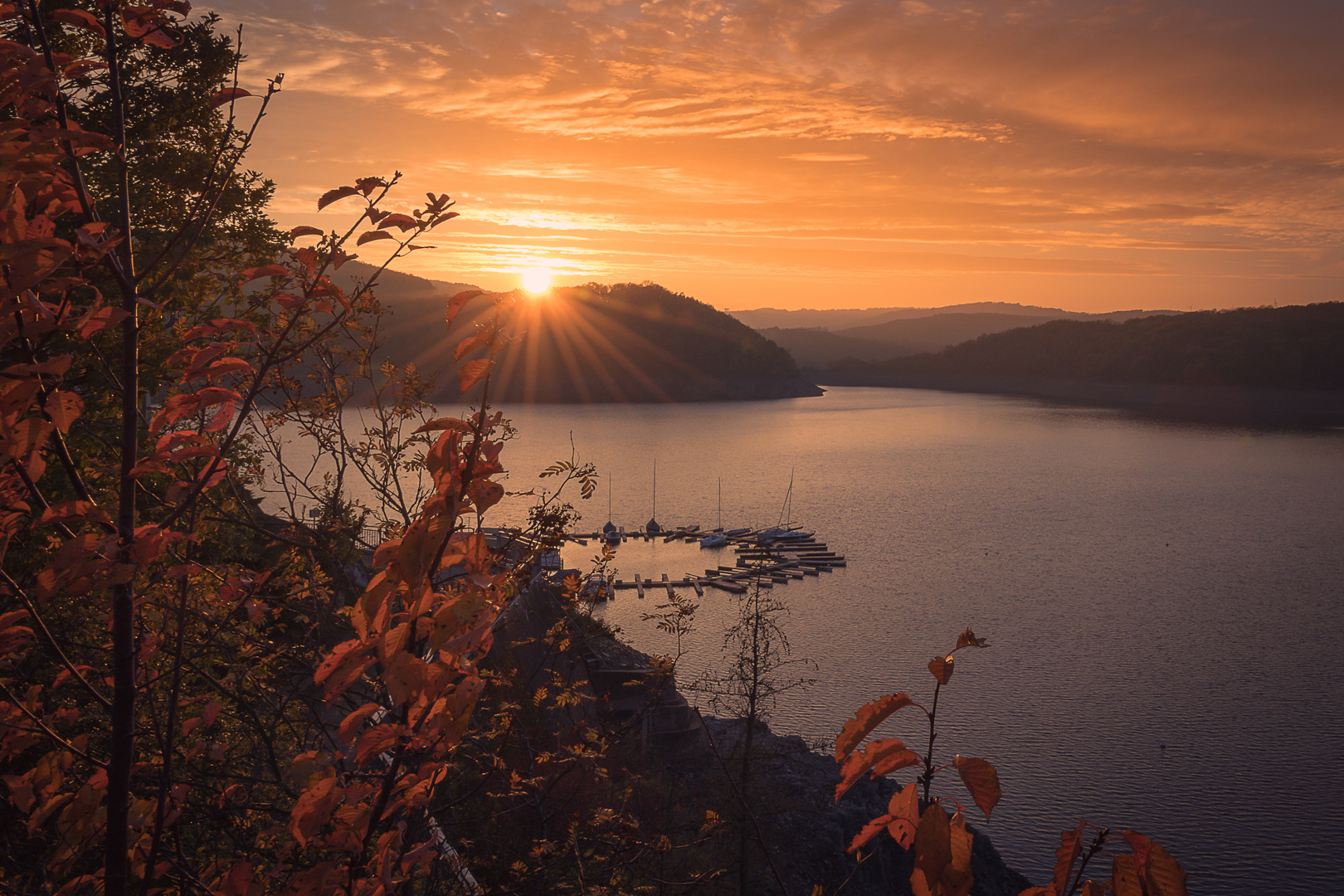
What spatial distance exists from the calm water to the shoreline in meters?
31.4

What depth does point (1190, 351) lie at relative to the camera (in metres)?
115

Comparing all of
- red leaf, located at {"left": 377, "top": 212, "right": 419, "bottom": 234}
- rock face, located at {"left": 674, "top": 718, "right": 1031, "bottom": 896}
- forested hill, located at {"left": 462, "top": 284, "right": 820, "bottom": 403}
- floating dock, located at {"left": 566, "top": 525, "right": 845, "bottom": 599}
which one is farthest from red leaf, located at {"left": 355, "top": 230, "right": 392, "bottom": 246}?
forested hill, located at {"left": 462, "top": 284, "right": 820, "bottom": 403}

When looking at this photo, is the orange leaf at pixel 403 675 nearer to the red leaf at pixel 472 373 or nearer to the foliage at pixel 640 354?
the red leaf at pixel 472 373

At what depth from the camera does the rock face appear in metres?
13.7

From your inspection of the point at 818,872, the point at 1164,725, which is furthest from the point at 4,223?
the point at 1164,725

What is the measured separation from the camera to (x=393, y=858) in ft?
6.51

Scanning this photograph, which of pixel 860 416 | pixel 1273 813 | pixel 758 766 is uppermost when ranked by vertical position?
pixel 860 416

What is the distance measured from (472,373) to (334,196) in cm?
90

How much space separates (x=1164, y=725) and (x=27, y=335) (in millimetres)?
26445

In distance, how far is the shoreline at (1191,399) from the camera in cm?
9594

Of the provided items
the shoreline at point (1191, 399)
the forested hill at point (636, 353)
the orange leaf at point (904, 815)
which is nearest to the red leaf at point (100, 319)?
the orange leaf at point (904, 815)

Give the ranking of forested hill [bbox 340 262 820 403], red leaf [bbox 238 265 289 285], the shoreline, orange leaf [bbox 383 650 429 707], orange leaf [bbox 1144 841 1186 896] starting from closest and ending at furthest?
orange leaf [bbox 383 650 429 707], orange leaf [bbox 1144 841 1186 896], red leaf [bbox 238 265 289 285], the shoreline, forested hill [bbox 340 262 820 403]

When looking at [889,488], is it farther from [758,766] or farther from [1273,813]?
[758,766]

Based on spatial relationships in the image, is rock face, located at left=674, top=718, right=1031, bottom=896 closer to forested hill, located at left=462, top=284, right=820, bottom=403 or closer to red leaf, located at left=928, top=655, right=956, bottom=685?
red leaf, located at left=928, top=655, right=956, bottom=685
